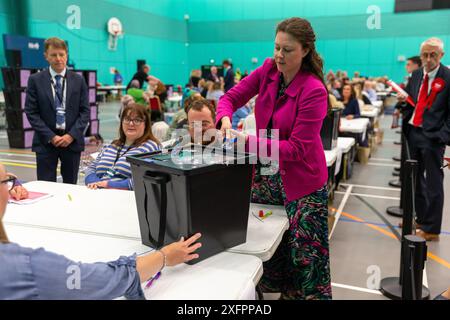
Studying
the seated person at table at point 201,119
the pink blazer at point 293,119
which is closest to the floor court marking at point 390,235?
the pink blazer at point 293,119

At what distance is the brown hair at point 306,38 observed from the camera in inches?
70.8

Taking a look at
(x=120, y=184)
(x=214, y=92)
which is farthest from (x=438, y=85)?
(x=214, y=92)

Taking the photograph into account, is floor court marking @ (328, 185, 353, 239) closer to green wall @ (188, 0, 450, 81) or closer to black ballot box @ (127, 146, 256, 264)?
black ballot box @ (127, 146, 256, 264)

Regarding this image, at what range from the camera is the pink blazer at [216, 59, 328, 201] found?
183cm

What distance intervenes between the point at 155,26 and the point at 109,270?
2138cm

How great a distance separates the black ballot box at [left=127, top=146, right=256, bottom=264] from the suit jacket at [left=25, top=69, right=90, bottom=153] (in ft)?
7.28

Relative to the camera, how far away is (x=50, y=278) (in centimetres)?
104

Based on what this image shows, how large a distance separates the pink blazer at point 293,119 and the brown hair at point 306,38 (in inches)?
1.8

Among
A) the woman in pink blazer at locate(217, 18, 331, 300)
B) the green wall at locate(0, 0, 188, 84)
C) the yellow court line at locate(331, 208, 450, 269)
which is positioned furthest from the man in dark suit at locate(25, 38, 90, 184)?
the green wall at locate(0, 0, 188, 84)

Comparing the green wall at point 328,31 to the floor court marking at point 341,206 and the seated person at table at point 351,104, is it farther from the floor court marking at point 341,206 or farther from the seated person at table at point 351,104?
the floor court marking at point 341,206

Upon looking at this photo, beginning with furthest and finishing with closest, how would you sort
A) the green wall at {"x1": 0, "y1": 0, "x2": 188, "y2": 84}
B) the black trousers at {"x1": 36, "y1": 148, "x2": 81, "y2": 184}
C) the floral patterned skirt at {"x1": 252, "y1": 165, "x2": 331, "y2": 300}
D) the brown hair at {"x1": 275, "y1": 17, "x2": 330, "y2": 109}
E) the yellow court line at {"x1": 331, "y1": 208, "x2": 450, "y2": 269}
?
1. the green wall at {"x1": 0, "y1": 0, "x2": 188, "y2": 84}
2. the black trousers at {"x1": 36, "y1": 148, "x2": 81, "y2": 184}
3. the yellow court line at {"x1": 331, "y1": 208, "x2": 450, "y2": 269}
4. the floral patterned skirt at {"x1": 252, "y1": 165, "x2": 331, "y2": 300}
5. the brown hair at {"x1": 275, "y1": 17, "x2": 330, "y2": 109}

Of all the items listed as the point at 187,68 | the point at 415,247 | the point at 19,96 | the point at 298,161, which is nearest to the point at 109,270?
the point at 298,161

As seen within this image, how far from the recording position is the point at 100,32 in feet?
57.0
